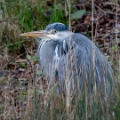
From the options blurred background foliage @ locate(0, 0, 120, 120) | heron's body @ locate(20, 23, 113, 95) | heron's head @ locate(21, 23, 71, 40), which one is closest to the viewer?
heron's body @ locate(20, 23, 113, 95)

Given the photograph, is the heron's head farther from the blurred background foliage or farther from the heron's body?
the blurred background foliage

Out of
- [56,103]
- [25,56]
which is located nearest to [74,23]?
[25,56]

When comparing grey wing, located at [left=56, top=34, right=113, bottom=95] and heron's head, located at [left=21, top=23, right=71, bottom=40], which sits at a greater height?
heron's head, located at [left=21, top=23, right=71, bottom=40]

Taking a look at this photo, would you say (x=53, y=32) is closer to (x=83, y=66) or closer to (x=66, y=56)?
(x=66, y=56)

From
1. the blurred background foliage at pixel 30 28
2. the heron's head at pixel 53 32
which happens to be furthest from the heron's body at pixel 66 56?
the blurred background foliage at pixel 30 28

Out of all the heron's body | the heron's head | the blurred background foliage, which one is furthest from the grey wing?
the blurred background foliage

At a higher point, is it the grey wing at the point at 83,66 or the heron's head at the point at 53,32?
the heron's head at the point at 53,32

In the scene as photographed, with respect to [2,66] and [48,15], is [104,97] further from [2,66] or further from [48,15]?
[48,15]

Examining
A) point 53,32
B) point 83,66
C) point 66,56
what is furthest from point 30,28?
point 83,66

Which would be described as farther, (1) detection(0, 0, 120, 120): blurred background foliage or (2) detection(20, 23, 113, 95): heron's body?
(1) detection(0, 0, 120, 120): blurred background foliage

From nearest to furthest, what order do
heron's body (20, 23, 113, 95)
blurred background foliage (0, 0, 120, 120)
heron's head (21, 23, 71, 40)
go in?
heron's body (20, 23, 113, 95) < heron's head (21, 23, 71, 40) < blurred background foliage (0, 0, 120, 120)

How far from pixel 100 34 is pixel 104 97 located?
9.71 feet

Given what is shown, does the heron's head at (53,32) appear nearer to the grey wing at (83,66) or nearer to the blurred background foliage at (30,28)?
the grey wing at (83,66)

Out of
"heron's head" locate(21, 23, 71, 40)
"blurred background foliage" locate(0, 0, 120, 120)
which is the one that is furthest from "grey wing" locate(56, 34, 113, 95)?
"blurred background foliage" locate(0, 0, 120, 120)
